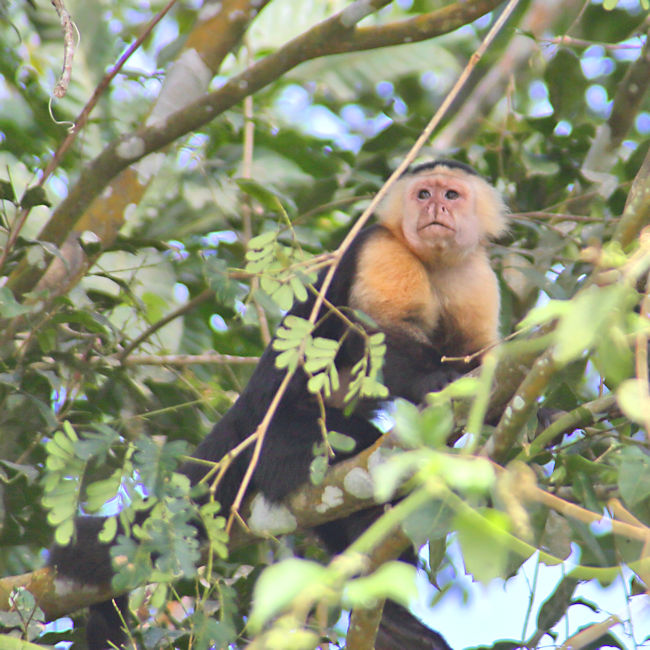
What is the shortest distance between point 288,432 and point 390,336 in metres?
0.55

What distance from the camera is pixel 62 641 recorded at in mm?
3031

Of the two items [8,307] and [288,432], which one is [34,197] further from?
[288,432]

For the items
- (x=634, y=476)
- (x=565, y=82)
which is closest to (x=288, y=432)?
(x=634, y=476)

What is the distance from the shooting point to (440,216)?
374 centimetres

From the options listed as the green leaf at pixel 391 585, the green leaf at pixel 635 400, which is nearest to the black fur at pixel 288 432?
the green leaf at pixel 635 400

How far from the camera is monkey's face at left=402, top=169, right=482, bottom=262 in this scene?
12.3 ft

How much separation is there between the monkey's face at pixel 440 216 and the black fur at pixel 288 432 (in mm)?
339

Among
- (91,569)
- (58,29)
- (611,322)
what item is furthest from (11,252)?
(58,29)

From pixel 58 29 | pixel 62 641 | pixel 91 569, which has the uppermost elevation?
pixel 58 29

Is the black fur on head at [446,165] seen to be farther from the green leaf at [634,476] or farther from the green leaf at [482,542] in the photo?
the green leaf at [482,542]

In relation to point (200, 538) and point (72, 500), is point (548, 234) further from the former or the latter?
point (72, 500)

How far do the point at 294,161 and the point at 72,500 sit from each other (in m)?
2.89

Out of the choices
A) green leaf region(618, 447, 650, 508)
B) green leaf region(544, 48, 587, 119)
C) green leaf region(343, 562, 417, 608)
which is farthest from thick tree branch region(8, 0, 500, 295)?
green leaf region(343, 562, 417, 608)

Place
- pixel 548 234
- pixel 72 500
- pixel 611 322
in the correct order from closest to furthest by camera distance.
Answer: pixel 611 322
pixel 72 500
pixel 548 234
